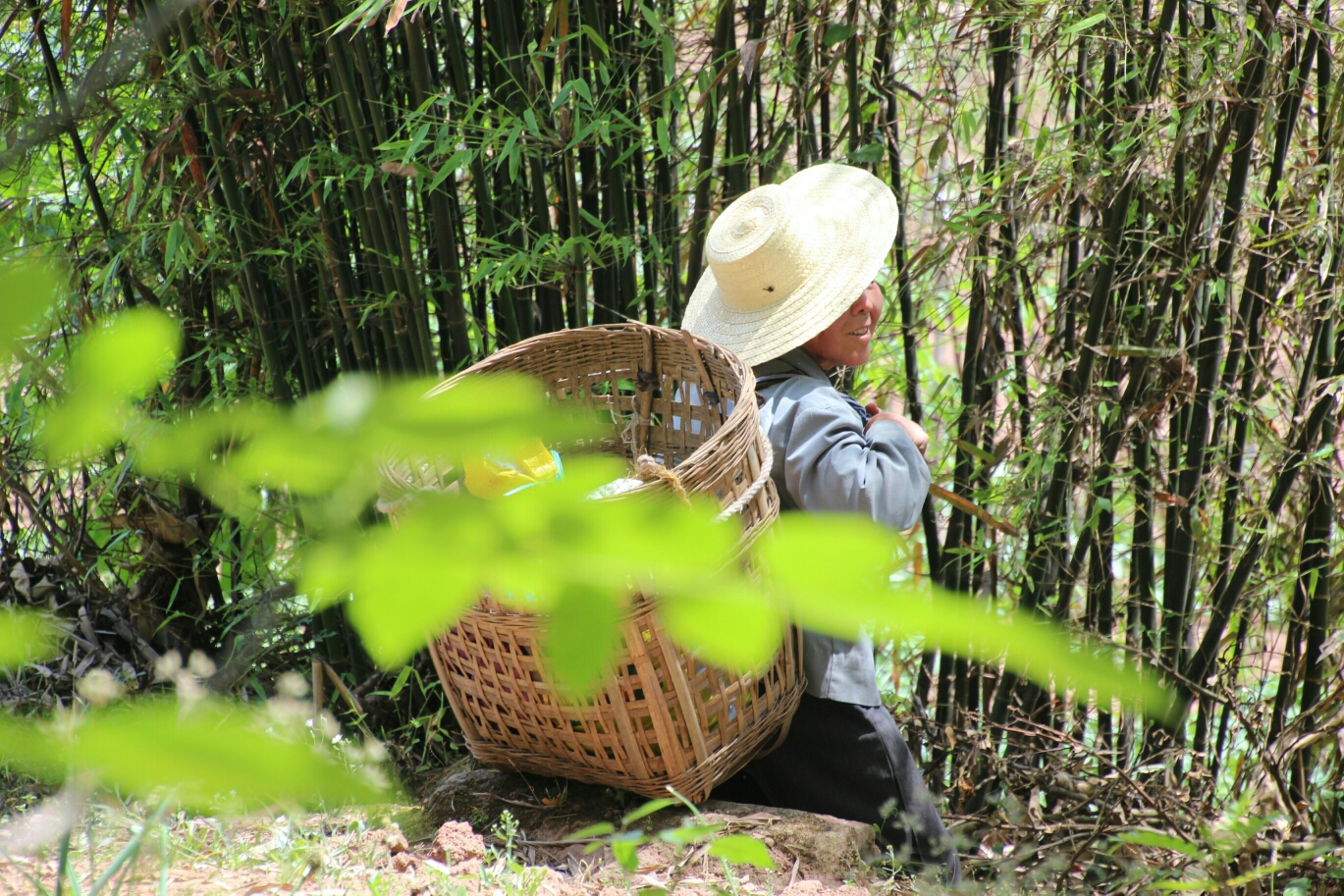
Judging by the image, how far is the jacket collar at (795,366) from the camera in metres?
1.77

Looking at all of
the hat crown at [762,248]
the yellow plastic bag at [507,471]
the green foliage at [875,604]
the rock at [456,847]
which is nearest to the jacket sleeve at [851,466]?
the hat crown at [762,248]

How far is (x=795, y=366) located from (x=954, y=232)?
1.26 ft

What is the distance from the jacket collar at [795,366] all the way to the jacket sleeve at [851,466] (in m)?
0.11

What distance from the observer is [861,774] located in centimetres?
173

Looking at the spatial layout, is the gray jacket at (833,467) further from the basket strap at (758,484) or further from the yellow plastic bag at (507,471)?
the yellow plastic bag at (507,471)

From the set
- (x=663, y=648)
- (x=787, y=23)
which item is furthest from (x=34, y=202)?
(x=663, y=648)

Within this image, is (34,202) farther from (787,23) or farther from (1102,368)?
(1102,368)

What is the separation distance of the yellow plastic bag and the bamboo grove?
1414 mm

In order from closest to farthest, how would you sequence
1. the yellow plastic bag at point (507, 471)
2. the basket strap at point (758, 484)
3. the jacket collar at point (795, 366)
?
the yellow plastic bag at point (507, 471) → the basket strap at point (758, 484) → the jacket collar at point (795, 366)

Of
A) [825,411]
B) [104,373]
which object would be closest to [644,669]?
[825,411]

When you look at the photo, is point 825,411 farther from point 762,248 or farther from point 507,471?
point 507,471

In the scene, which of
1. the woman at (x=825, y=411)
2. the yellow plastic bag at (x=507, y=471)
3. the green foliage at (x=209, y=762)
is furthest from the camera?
the woman at (x=825, y=411)

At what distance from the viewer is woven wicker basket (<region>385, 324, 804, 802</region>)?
1.40 m

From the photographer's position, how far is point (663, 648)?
55.1 inches
